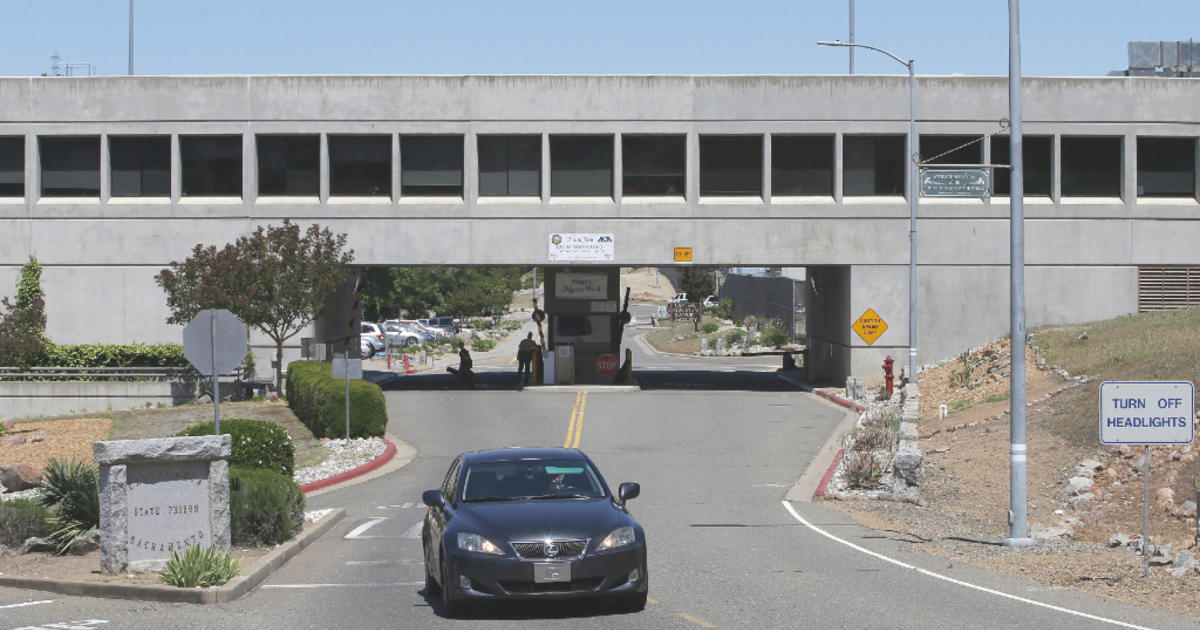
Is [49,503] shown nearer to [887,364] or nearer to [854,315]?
[887,364]

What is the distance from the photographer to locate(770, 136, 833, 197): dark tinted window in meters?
41.0

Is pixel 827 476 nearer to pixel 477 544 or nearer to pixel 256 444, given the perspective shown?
pixel 256 444

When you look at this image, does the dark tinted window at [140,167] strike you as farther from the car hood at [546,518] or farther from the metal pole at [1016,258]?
the car hood at [546,518]

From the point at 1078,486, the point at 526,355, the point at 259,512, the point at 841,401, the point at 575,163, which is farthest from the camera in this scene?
the point at 526,355

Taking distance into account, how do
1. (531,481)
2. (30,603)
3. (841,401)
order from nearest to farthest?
(30,603), (531,481), (841,401)

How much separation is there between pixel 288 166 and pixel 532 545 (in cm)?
3235

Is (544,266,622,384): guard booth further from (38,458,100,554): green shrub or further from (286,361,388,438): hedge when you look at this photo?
(38,458,100,554): green shrub

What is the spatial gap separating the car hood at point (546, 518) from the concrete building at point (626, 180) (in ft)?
95.1

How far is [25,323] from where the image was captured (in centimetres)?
3756

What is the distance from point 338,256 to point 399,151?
3884 mm

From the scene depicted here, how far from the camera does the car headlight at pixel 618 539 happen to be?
424 inches

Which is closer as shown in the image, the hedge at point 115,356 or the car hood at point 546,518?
the car hood at point 546,518

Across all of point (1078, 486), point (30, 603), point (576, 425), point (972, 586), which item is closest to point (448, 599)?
point (30, 603)

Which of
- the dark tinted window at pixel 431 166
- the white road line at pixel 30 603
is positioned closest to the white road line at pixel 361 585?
the white road line at pixel 30 603
